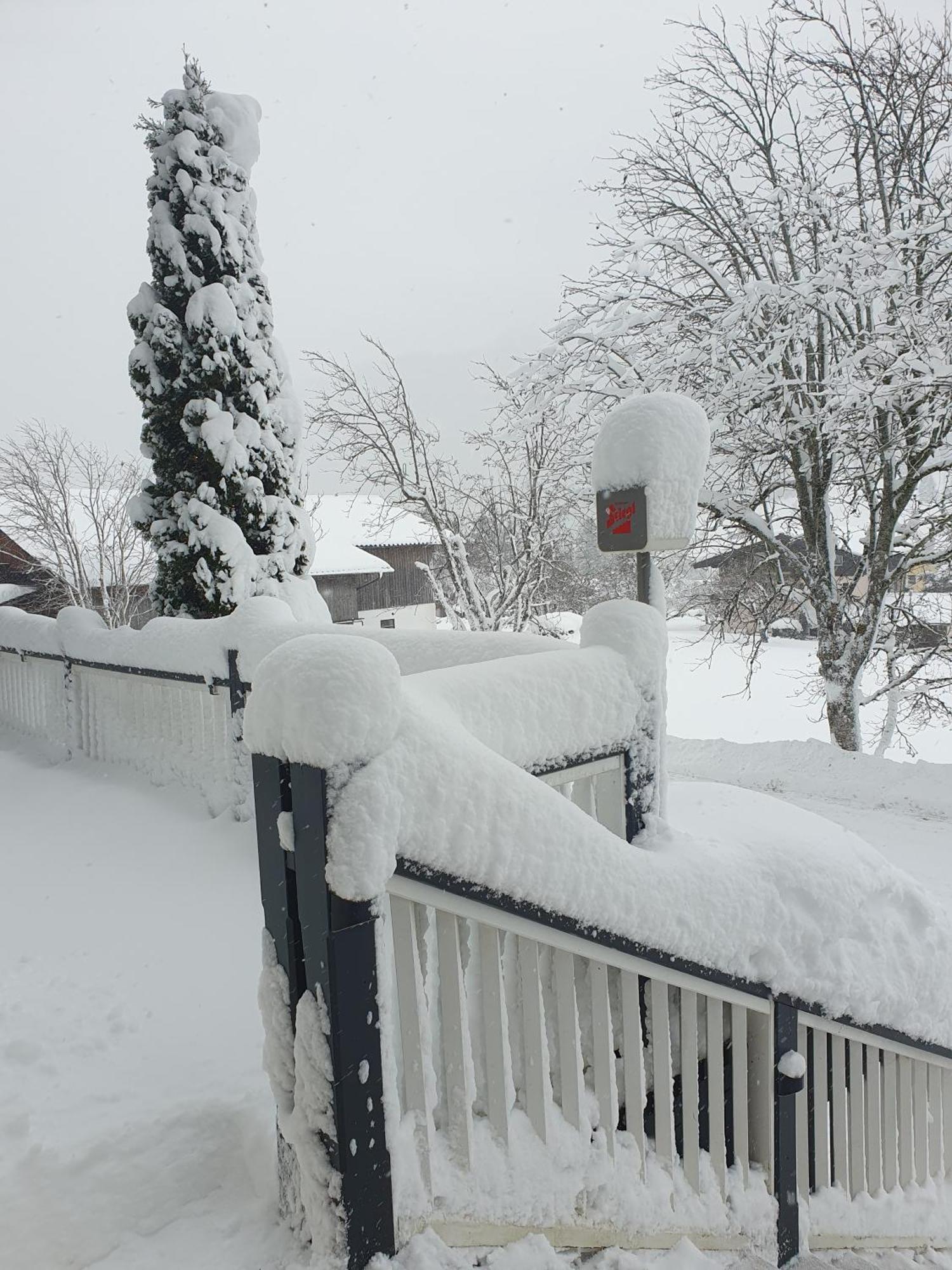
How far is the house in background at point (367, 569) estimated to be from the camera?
26.1 meters

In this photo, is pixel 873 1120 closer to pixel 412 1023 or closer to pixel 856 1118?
pixel 856 1118

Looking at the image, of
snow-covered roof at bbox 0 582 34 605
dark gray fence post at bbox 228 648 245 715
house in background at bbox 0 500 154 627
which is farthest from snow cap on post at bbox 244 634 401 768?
snow-covered roof at bbox 0 582 34 605

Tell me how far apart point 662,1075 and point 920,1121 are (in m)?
1.48

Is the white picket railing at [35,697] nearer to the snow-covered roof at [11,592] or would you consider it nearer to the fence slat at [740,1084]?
the fence slat at [740,1084]

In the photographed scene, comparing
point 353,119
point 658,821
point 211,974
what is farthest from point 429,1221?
point 353,119

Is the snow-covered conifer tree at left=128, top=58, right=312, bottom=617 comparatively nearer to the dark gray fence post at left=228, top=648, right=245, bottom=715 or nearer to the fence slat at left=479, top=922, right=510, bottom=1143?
the dark gray fence post at left=228, top=648, right=245, bottom=715

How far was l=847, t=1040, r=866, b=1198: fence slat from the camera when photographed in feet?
7.93

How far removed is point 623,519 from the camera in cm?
298

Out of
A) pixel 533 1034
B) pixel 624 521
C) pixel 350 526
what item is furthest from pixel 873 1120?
pixel 350 526

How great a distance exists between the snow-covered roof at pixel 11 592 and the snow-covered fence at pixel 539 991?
23974mm

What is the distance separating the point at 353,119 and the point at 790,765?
19.8m

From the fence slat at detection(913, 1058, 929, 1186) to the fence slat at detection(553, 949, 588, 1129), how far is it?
61.8 inches

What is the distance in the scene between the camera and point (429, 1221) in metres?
1.62

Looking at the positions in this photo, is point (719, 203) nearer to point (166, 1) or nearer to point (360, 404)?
point (360, 404)
